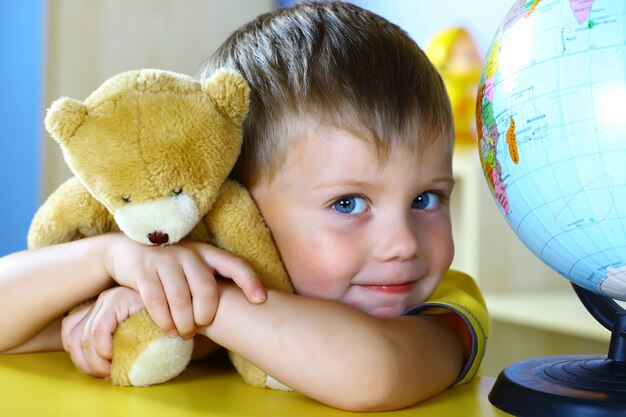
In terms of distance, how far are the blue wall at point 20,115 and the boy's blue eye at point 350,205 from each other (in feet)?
6.02

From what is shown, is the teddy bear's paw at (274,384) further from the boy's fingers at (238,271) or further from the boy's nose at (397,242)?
the boy's nose at (397,242)

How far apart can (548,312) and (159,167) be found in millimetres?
1651

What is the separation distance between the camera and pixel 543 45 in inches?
31.5

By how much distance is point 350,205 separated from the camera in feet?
3.48

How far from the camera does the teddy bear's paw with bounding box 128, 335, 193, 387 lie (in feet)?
3.04

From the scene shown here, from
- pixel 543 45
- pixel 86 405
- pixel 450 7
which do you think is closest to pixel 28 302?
pixel 86 405

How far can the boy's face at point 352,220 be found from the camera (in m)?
1.03

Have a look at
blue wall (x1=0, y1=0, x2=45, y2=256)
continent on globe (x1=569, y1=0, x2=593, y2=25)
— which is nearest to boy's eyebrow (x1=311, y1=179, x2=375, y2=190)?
continent on globe (x1=569, y1=0, x2=593, y2=25)

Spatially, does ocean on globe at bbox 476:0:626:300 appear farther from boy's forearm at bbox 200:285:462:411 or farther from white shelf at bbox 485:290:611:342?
white shelf at bbox 485:290:611:342

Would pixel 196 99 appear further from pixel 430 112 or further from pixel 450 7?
pixel 450 7

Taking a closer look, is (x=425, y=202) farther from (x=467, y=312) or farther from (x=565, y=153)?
(x=565, y=153)

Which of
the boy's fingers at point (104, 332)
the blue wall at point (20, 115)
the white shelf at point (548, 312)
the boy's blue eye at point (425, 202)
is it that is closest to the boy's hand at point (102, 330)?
the boy's fingers at point (104, 332)

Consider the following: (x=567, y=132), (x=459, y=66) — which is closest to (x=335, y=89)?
(x=567, y=132)

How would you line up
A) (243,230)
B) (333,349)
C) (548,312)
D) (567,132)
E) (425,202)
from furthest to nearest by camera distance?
(548,312)
(425,202)
(243,230)
(333,349)
(567,132)
